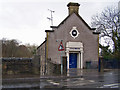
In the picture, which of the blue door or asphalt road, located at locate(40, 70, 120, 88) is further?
the blue door

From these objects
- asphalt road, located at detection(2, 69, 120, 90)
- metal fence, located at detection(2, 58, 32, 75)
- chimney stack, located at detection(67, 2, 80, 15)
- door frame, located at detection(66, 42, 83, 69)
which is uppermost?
chimney stack, located at detection(67, 2, 80, 15)

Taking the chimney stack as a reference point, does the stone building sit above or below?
below

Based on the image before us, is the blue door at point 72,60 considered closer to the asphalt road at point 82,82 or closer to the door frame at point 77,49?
the door frame at point 77,49

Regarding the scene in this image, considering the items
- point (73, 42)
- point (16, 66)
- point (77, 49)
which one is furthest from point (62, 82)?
point (73, 42)

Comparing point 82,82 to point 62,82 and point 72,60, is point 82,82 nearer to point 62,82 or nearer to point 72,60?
point 62,82

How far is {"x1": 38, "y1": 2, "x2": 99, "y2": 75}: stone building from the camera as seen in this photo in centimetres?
2659

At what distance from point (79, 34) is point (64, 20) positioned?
9.83ft

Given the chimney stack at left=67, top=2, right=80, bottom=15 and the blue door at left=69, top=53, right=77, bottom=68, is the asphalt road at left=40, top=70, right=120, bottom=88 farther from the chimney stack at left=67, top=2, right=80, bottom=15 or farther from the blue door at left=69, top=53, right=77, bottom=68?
the chimney stack at left=67, top=2, right=80, bottom=15

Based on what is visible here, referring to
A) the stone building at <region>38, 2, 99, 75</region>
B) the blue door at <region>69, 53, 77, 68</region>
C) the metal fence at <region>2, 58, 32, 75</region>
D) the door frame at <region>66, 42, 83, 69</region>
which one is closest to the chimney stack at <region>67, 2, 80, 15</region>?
the stone building at <region>38, 2, 99, 75</region>

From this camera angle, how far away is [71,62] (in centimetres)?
2769

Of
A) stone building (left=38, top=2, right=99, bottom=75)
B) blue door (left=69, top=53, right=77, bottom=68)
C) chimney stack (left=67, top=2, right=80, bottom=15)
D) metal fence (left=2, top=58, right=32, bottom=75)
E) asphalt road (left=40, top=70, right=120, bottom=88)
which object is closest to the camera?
asphalt road (left=40, top=70, right=120, bottom=88)

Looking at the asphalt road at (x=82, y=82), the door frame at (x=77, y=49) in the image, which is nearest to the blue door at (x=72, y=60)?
the door frame at (x=77, y=49)

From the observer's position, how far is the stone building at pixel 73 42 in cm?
2659

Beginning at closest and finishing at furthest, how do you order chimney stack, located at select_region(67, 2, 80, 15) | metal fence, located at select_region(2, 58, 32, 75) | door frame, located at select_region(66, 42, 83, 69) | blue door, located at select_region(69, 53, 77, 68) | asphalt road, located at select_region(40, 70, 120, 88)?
asphalt road, located at select_region(40, 70, 120, 88) → metal fence, located at select_region(2, 58, 32, 75) → door frame, located at select_region(66, 42, 83, 69) → blue door, located at select_region(69, 53, 77, 68) → chimney stack, located at select_region(67, 2, 80, 15)
